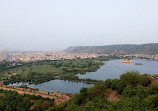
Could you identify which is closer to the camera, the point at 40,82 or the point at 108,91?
the point at 108,91

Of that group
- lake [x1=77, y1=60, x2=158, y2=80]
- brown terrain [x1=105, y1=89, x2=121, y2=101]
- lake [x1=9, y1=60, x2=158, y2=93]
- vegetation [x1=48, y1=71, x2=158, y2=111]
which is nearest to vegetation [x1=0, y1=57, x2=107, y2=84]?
lake [x1=9, y1=60, x2=158, y2=93]

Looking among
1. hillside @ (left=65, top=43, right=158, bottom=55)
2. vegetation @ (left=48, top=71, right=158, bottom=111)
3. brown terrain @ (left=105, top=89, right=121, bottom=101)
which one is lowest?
brown terrain @ (left=105, top=89, right=121, bottom=101)

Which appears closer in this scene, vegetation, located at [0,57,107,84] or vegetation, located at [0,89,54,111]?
vegetation, located at [0,89,54,111]

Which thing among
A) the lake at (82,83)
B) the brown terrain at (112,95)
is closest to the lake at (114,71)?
the lake at (82,83)

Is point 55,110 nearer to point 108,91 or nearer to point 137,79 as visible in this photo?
point 108,91

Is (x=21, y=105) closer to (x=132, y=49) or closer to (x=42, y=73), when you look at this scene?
(x=42, y=73)

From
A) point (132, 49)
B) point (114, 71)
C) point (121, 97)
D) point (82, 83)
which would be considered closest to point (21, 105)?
point (121, 97)

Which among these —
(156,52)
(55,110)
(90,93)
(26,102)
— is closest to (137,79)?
(90,93)

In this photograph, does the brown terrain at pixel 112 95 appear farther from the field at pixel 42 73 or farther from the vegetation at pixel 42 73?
the field at pixel 42 73

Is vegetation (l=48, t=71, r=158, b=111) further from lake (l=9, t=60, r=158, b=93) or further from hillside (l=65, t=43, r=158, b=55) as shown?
hillside (l=65, t=43, r=158, b=55)
